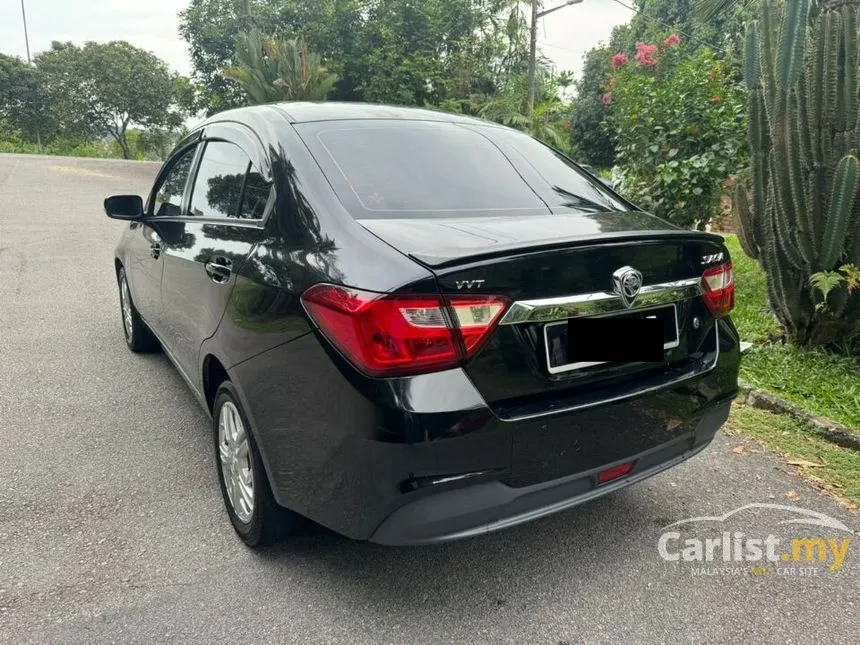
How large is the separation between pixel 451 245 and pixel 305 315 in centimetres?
50

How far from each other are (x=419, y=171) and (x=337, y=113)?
1.81ft

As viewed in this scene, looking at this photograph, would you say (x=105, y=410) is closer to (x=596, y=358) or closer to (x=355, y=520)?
(x=355, y=520)

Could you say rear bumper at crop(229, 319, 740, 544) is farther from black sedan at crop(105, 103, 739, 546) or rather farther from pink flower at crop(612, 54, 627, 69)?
pink flower at crop(612, 54, 627, 69)

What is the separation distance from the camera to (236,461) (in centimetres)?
262

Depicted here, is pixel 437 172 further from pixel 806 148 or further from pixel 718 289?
pixel 806 148

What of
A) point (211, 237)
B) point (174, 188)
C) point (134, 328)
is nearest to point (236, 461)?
point (211, 237)

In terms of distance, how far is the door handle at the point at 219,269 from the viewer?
2547mm

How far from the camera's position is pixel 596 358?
2.07m

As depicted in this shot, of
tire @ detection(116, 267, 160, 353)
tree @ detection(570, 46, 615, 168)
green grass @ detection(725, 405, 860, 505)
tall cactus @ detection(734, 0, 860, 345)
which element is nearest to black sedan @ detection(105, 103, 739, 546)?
green grass @ detection(725, 405, 860, 505)

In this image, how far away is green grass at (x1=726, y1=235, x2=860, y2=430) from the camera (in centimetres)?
384


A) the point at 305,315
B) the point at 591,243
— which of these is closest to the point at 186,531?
the point at 305,315

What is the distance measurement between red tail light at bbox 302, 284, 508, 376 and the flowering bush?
222 inches

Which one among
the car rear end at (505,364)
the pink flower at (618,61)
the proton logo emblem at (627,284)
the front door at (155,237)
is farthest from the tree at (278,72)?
the proton logo emblem at (627,284)

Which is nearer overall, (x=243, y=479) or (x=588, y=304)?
(x=588, y=304)
